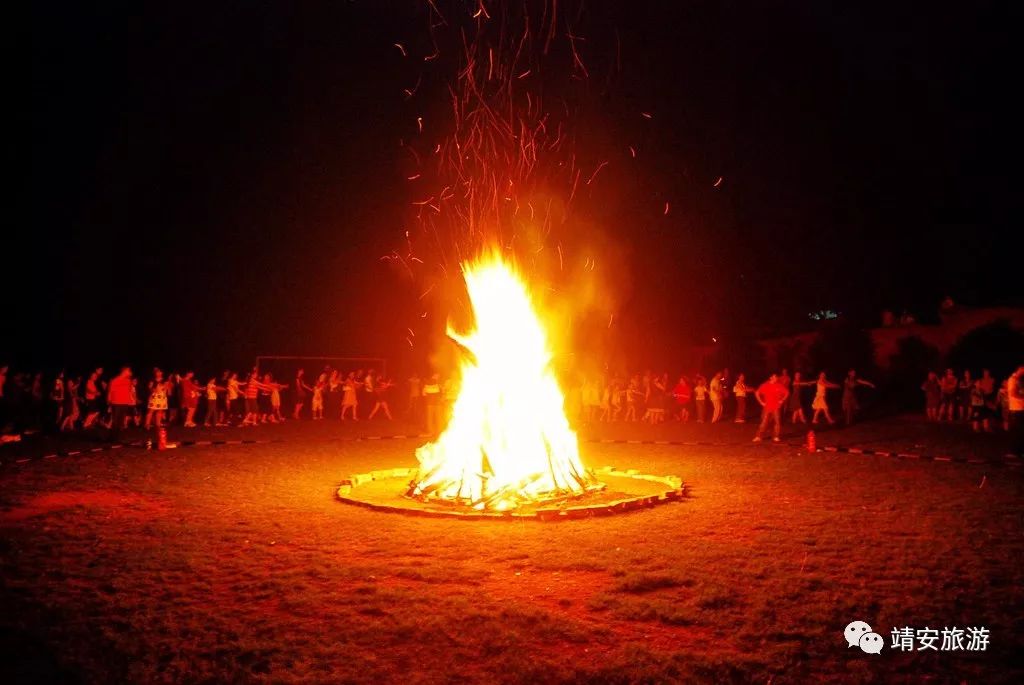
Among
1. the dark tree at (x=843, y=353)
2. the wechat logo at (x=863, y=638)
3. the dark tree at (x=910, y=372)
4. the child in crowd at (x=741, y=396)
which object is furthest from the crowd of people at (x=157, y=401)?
the dark tree at (x=910, y=372)

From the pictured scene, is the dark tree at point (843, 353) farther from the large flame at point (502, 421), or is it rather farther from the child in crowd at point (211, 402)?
the child in crowd at point (211, 402)

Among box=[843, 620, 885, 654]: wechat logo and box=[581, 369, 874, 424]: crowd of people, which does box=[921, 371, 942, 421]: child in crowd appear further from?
box=[843, 620, 885, 654]: wechat logo

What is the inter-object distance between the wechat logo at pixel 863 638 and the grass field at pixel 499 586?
0.09 metres

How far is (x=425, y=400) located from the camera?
2783cm

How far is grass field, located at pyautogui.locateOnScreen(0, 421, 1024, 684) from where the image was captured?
5.45m

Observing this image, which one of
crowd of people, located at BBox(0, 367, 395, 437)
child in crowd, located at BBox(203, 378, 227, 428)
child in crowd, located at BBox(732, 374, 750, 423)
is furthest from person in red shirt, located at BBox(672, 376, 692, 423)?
child in crowd, located at BBox(203, 378, 227, 428)

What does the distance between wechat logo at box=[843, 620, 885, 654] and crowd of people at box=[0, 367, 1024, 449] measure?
40.5ft

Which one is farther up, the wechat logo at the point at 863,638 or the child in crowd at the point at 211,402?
the child in crowd at the point at 211,402

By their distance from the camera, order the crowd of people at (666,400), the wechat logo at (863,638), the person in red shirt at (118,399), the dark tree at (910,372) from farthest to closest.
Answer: the dark tree at (910,372) → the crowd of people at (666,400) → the person in red shirt at (118,399) → the wechat logo at (863,638)

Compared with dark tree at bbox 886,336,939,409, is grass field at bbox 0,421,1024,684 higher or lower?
lower

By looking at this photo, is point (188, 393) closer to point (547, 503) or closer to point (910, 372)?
point (547, 503)

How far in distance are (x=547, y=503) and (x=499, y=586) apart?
4329mm

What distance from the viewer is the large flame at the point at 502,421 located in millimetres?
12000

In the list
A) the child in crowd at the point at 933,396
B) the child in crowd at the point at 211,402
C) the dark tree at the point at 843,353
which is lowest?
the child in crowd at the point at 211,402
